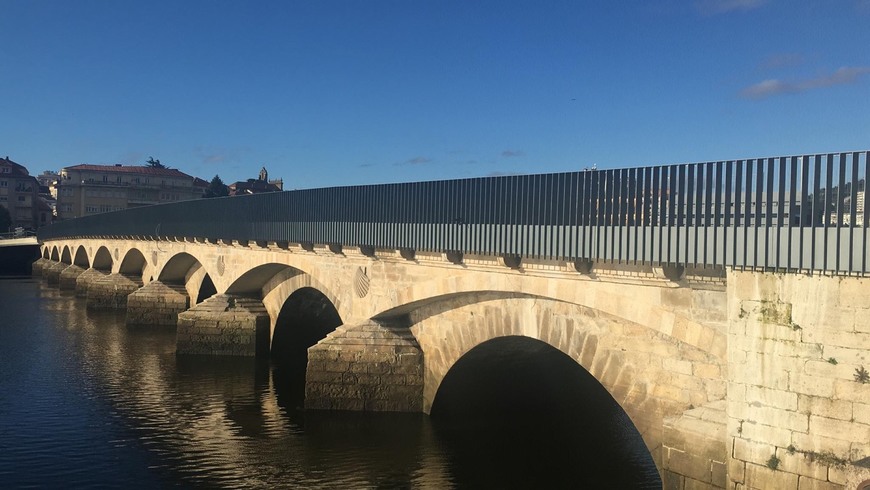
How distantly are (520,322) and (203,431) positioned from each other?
9016 mm

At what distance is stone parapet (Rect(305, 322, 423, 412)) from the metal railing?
2.55 m

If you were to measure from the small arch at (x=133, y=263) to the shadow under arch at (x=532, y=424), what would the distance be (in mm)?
31447

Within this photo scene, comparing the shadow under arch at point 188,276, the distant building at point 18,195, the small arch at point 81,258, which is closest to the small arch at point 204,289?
the shadow under arch at point 188,276

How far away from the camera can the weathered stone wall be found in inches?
323

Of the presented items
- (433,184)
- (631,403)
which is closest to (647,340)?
(631,403)

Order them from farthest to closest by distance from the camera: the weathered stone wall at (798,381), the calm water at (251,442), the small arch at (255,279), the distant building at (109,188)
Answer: the distant building at (109,188) < the small arch at (255,279) < the calm water at (251,442) < the weathered stone wall at (798,381)

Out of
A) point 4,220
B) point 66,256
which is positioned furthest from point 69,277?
point 4,220

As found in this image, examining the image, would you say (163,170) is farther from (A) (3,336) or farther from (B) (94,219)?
(A) (3,336)

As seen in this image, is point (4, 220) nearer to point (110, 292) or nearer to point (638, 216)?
point (110, 292)

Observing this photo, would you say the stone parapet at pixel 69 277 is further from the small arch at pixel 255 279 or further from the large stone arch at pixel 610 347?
the large stone arch at pixel 610 347

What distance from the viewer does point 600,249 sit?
11.8 m

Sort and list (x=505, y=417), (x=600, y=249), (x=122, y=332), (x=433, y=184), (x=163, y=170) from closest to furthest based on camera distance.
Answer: (x=600, y=249) → (x=433, y=184) → (x=505, y=417) → (x=122, y=332) → (x=163, y=170)

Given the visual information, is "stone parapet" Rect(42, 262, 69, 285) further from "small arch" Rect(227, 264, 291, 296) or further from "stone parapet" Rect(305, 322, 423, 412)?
"stone parapet" Rect(305, 322, 423, 412)

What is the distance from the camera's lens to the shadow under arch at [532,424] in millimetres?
15688
